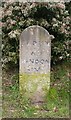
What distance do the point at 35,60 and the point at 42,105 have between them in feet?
2.57

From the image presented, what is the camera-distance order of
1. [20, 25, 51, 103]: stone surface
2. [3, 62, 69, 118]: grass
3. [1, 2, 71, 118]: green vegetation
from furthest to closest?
[1, 2, 71, 118]: green vegetation, [20, 25, 51, 103]: stone surface, [3, 62, 69, 118]: grass

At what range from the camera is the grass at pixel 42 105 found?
526 centimetres

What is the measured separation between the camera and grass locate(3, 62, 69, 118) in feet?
17.3

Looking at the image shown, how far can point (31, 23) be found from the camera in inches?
266

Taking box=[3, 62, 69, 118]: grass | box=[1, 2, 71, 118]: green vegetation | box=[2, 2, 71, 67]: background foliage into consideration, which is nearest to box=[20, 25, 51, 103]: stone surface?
box=[3, 62, 69, 118]: grass

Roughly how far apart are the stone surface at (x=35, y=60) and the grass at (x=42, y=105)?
224mm

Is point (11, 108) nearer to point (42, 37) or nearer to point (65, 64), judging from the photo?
point (42, 37)

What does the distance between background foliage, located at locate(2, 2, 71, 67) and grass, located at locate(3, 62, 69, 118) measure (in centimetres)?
48

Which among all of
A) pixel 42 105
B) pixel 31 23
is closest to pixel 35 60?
pixel 42 105

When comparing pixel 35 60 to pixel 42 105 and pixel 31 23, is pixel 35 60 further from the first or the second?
pixel 31 23

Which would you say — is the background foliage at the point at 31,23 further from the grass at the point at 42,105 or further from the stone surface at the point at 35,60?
the stone surface at the point at 35,60

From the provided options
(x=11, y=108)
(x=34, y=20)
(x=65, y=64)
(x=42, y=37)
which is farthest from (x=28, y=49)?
(x=65, y=64)

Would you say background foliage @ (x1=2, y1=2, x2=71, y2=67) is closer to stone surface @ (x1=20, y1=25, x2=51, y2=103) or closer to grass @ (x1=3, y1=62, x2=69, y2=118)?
grass @ (x1=3, y1=62, x2=69, y2=118)

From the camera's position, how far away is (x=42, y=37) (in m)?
5.46
